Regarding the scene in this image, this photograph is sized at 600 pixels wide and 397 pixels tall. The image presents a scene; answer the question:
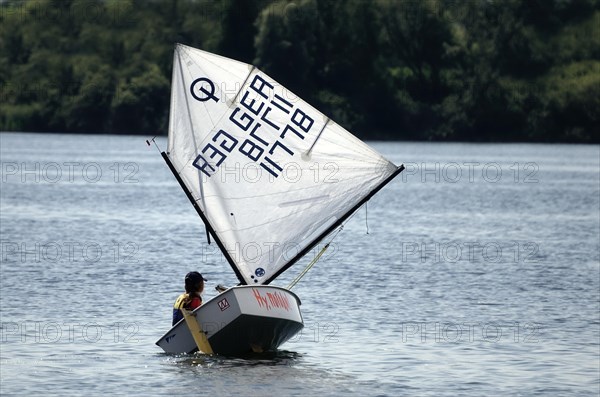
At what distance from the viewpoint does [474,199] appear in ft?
240

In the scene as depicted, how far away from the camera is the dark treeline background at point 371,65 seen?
124188mm

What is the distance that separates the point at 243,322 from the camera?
2281 centimetres

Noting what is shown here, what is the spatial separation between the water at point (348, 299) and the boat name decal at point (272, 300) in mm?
1170

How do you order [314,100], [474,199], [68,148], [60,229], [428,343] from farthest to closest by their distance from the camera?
1. [314,100]
2. [68,148]
3. [474,199]
4. [60,229]
5. [428,343]

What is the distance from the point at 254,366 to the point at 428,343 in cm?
477

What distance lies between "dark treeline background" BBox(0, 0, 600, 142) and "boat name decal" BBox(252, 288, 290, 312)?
319 ft

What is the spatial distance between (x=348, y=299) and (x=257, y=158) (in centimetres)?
854

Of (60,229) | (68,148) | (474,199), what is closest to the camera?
(60,229)

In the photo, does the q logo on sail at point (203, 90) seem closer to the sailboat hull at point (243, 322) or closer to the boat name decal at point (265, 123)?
the boat name decal at point (265, 123)

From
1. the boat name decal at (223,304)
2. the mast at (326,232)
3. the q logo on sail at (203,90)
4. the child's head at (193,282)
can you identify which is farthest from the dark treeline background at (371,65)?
the boat name decal at (223,304)

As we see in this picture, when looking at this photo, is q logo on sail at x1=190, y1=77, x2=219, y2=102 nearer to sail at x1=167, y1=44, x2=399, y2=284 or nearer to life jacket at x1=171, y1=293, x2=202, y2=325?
sail at x1=167, y1=44, x2=399, y2=284

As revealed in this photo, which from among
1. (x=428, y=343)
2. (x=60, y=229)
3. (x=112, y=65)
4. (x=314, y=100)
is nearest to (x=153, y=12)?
(x=112, y=65)

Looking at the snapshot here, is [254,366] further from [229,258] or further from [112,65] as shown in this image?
[112,65]

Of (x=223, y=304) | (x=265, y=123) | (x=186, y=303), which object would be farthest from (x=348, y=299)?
(x=223, y=304)
